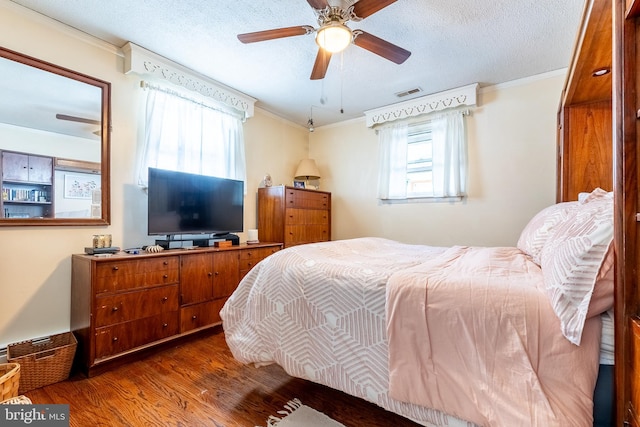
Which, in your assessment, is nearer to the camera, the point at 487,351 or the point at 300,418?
the point at 487,351

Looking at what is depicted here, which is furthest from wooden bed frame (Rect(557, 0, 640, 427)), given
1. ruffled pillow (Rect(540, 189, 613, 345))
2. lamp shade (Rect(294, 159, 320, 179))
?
lamp shade (Rect(294, 159, 320, 179))

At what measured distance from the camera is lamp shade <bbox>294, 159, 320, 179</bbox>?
4.27 m

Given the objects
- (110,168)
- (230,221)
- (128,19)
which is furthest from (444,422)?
(128,19)

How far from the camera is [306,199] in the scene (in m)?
3.92

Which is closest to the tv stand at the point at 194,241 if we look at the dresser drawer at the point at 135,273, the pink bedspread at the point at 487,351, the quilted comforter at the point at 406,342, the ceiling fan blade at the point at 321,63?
the dresser drawer at the point at 135,273

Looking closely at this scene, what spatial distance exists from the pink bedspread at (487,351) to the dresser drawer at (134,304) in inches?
75.5

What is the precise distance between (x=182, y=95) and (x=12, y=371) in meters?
2.56

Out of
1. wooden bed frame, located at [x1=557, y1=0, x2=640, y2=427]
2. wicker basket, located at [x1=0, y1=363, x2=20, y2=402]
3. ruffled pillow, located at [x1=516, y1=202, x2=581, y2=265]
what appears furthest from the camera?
ruffled pillow, located at [x1=516, y1=202, x2=581, y2=265]

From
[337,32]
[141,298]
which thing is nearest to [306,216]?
[141,298]

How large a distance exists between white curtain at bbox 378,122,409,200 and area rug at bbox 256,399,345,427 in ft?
9.31

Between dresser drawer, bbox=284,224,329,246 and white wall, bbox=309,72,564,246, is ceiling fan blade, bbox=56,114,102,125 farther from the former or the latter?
white wall, bbox=309,72,564,246

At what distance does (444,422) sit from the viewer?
115 centimetres

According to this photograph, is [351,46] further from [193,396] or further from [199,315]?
[193,396]

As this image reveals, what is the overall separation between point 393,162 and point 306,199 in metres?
1.27
